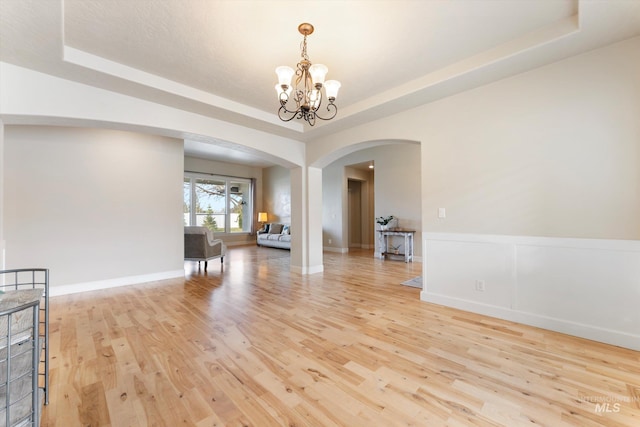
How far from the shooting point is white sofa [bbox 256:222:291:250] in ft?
29.0

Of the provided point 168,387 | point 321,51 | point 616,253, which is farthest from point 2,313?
point 616,253

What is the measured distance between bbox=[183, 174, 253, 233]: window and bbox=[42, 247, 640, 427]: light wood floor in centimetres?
604

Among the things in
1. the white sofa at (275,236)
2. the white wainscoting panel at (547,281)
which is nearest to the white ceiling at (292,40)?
the white wainscoting panel at (547,281)

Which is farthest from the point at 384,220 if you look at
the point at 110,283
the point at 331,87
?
the point at 110,283

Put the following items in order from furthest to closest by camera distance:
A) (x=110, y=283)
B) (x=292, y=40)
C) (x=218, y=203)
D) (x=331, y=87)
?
1. (x=218, y=203)
2. (x=110, y=283)
3. (x=331, y=87)
4. (x=292, y=40)

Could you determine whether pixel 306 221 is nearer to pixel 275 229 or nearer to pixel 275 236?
pixel 275 236

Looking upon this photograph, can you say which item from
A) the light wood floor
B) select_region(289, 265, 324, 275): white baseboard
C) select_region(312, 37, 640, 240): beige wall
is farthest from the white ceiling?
select_region(289, 265, 324, 275): white baseboard

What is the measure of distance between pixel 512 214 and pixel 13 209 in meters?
6.33

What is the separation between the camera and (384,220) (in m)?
7.25

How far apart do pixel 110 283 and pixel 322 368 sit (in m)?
4.14

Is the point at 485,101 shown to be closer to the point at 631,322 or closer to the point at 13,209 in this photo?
the point at 631,322

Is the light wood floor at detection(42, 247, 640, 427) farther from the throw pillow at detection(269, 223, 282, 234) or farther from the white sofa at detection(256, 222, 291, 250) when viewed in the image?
the throw pillow at detection(269, 223, 282, 234)

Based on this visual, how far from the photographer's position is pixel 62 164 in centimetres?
396

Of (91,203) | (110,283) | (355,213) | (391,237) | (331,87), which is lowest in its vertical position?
(110,283)
